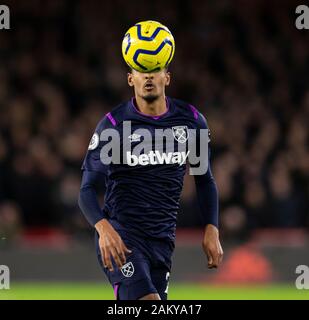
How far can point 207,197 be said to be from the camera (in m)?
7.80

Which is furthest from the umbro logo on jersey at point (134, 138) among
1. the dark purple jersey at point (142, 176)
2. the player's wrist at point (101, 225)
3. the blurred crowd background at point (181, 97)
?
the blurred crowd background at point (181, 97)

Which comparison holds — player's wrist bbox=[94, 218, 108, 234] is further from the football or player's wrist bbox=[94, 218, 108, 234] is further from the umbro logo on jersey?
the football

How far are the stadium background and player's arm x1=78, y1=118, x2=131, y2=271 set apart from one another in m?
5.42

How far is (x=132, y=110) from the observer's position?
24.7ft

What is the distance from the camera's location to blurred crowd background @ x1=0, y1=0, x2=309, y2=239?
48.6ft

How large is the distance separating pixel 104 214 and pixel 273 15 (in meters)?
12.3

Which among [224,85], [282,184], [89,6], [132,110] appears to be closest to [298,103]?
[224,85]

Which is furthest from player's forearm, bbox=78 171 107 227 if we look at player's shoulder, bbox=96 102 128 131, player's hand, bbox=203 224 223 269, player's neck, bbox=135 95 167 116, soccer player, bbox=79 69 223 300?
player's hand, bbox=203 224 223 269

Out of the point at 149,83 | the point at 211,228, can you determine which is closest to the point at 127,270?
the point at 211,228

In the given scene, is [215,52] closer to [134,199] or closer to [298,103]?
[298,103]

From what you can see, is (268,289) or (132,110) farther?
(268,289)

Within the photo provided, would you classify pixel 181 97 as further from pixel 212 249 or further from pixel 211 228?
pixel 212 249

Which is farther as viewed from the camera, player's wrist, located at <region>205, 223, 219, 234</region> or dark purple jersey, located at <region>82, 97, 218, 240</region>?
player's wrist, located at <region>205, 223, 219, 234</region>

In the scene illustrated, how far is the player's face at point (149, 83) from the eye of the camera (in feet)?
24.2
